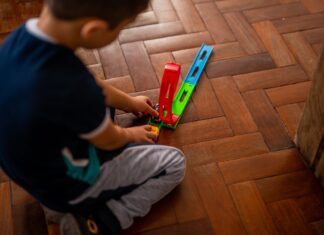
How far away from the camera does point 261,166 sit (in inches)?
45.8

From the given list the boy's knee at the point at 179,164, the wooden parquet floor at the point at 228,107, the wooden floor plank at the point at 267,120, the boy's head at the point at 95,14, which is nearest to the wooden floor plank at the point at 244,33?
the wooden parquet floor at the point at 228,107

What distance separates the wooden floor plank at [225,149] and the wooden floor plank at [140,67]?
28 cm

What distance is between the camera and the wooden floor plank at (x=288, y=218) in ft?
3.41

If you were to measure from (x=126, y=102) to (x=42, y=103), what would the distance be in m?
0.47

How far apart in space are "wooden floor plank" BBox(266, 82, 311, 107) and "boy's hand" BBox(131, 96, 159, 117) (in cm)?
39

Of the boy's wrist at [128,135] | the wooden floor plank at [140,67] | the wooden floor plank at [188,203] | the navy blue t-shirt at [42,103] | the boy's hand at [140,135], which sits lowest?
the wooden floor plank at [188,203]

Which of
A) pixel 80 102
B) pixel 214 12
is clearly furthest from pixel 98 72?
pixel 80 102

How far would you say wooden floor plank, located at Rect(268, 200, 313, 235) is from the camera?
1039 mm

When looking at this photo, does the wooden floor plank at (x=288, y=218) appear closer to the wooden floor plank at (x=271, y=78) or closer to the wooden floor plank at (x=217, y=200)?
the wooden floor plank at (x=217, y=200)

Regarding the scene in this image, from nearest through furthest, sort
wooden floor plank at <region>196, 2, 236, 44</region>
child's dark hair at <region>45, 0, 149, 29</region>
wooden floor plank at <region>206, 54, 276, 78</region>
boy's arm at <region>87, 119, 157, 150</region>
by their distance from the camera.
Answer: child's dark hair at <region>45, 0, 149, 29</region>, boy's arm at <region>87, 119, 157, 150</region>, wooden floor plank at <region>206, 54, 276, 78</region>, wooden floor plank at <region>196, 2, 236, 44</region>

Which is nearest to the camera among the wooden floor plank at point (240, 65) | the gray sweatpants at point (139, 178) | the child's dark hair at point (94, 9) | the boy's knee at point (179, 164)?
the child's dark hair at point (94, 9)

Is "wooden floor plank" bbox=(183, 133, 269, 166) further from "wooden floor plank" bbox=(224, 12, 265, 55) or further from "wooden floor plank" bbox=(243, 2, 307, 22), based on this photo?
"wooden floor plank" bbox=(243, 2, 307, 22)

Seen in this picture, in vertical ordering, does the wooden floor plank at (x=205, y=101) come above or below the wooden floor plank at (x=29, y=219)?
below

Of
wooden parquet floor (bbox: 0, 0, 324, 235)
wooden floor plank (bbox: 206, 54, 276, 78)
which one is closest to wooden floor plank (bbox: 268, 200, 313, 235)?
wooden parquet floor (bbox: 0, 0, 324, 235)
